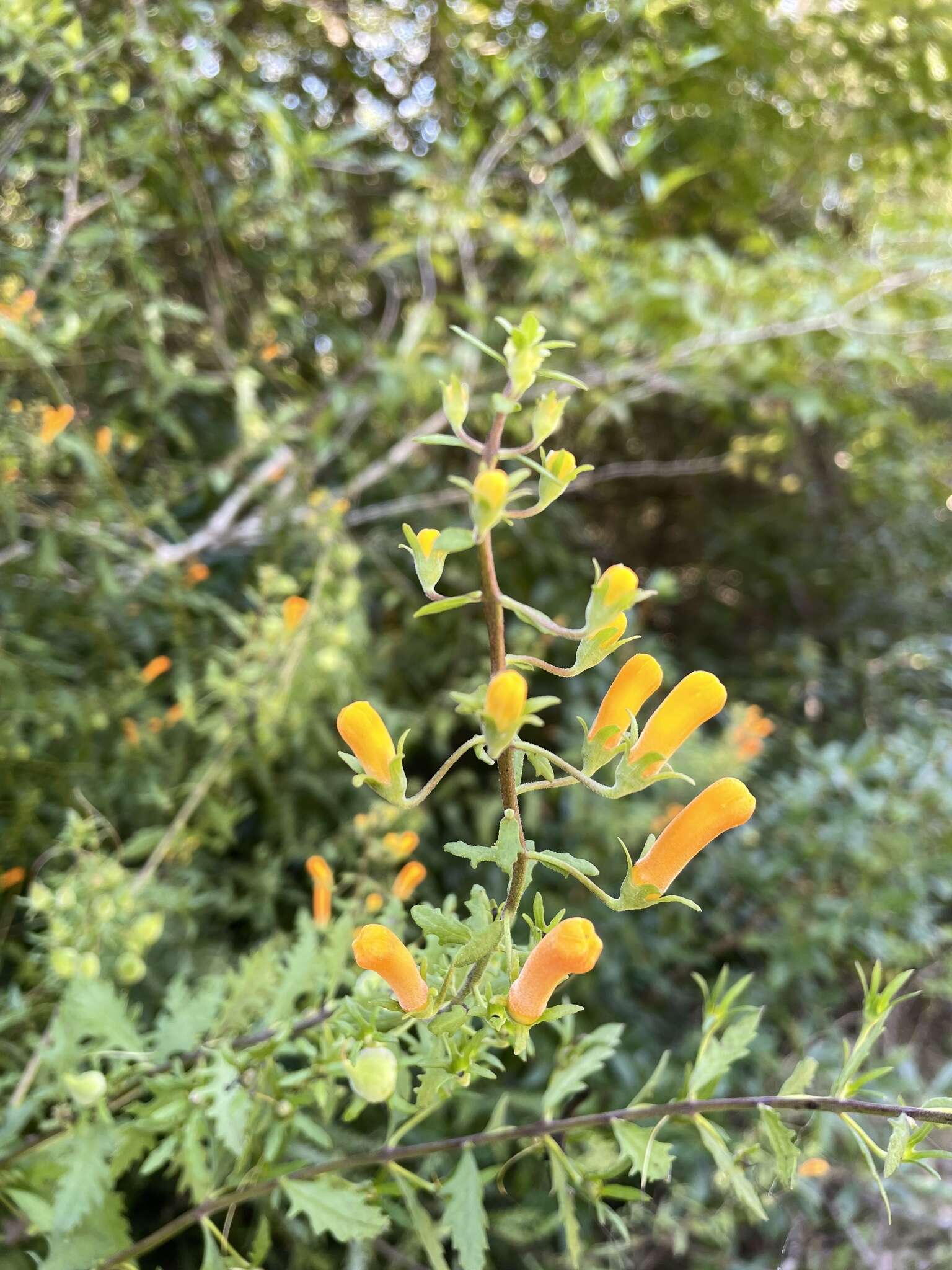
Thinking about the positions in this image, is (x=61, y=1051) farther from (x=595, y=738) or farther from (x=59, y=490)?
(x=59, y=490)

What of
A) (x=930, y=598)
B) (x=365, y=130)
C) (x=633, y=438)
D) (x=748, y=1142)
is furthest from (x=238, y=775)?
(x=930, y=598)

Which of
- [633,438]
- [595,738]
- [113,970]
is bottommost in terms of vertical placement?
[633,438]

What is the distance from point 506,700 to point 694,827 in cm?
18

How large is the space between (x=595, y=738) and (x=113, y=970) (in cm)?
81

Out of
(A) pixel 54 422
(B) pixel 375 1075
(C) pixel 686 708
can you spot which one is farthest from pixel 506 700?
Answer: (A) pixel 54 422

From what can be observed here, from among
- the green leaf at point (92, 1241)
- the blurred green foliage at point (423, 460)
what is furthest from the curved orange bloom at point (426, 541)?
the green leaf at point (92, 1241)

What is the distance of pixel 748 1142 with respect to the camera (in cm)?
55

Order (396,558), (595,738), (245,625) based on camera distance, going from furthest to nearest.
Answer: (396,558)
(245,625)
(595,738)

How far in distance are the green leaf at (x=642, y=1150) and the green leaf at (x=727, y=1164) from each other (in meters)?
0.03

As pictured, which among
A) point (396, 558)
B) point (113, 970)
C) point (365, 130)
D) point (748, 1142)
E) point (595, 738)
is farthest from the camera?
point (396, 558)

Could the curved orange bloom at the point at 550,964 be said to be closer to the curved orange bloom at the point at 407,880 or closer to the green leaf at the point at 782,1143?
the green leaf at the point at 782,1143

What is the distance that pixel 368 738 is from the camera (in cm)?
44

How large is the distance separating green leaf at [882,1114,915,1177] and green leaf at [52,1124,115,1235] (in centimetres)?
52

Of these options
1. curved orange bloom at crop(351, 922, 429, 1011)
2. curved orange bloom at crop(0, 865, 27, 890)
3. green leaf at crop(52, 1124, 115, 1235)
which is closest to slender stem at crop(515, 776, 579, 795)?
curved orange bloom at crop(351, 922, 429, 1011)
